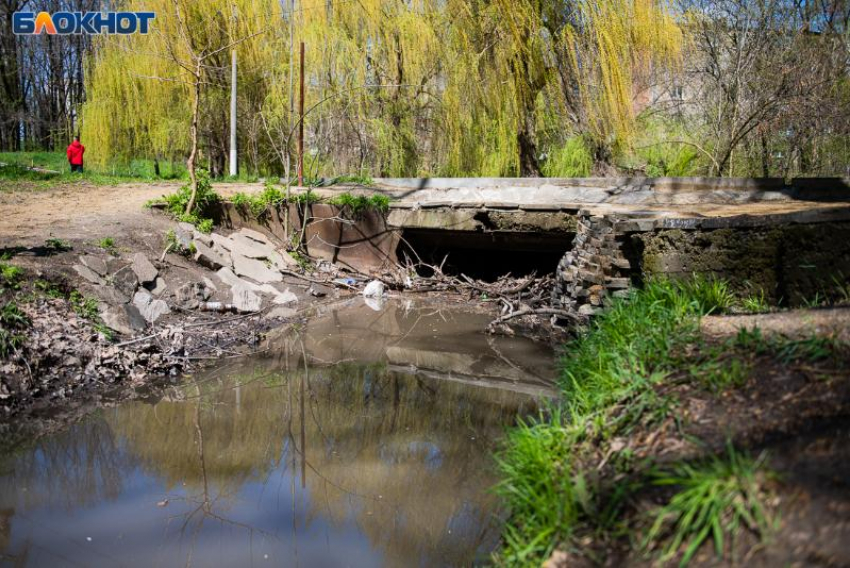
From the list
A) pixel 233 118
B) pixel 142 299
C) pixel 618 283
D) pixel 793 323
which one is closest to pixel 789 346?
pixel 793 323

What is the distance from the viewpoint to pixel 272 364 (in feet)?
23.2

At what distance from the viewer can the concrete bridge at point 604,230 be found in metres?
5.33

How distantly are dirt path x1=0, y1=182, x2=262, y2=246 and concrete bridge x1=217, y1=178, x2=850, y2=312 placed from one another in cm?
153

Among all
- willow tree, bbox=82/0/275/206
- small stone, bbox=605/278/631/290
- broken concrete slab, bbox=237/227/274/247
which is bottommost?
broken concrete slab, bbox=237/227/274/247

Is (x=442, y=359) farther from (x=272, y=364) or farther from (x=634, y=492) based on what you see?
(x=634, y=492)

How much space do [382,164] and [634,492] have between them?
12.4 meters

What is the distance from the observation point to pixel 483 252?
11.9 meters

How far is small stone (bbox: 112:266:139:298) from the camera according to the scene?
7.80 m

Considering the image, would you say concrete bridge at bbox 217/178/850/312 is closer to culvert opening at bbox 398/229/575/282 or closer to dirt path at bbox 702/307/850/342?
culvert opening at bbox 398/229/575/282

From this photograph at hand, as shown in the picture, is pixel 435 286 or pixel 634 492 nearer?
pixel 634 492

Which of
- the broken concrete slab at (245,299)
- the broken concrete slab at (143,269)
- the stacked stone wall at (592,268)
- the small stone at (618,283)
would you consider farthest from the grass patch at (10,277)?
the small stone at (618,283)

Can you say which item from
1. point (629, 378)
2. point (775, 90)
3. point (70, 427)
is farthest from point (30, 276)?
point (775, 90)

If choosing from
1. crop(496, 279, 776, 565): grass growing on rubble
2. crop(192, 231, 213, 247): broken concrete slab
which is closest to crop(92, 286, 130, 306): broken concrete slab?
crop(192, 231, 213, 247): broken concrete slab

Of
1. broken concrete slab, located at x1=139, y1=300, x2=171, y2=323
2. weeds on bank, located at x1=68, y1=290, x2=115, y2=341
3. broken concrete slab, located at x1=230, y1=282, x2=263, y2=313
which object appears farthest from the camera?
broken concrete slab, located at x1=230, y1=282, x2=263, y2=313
